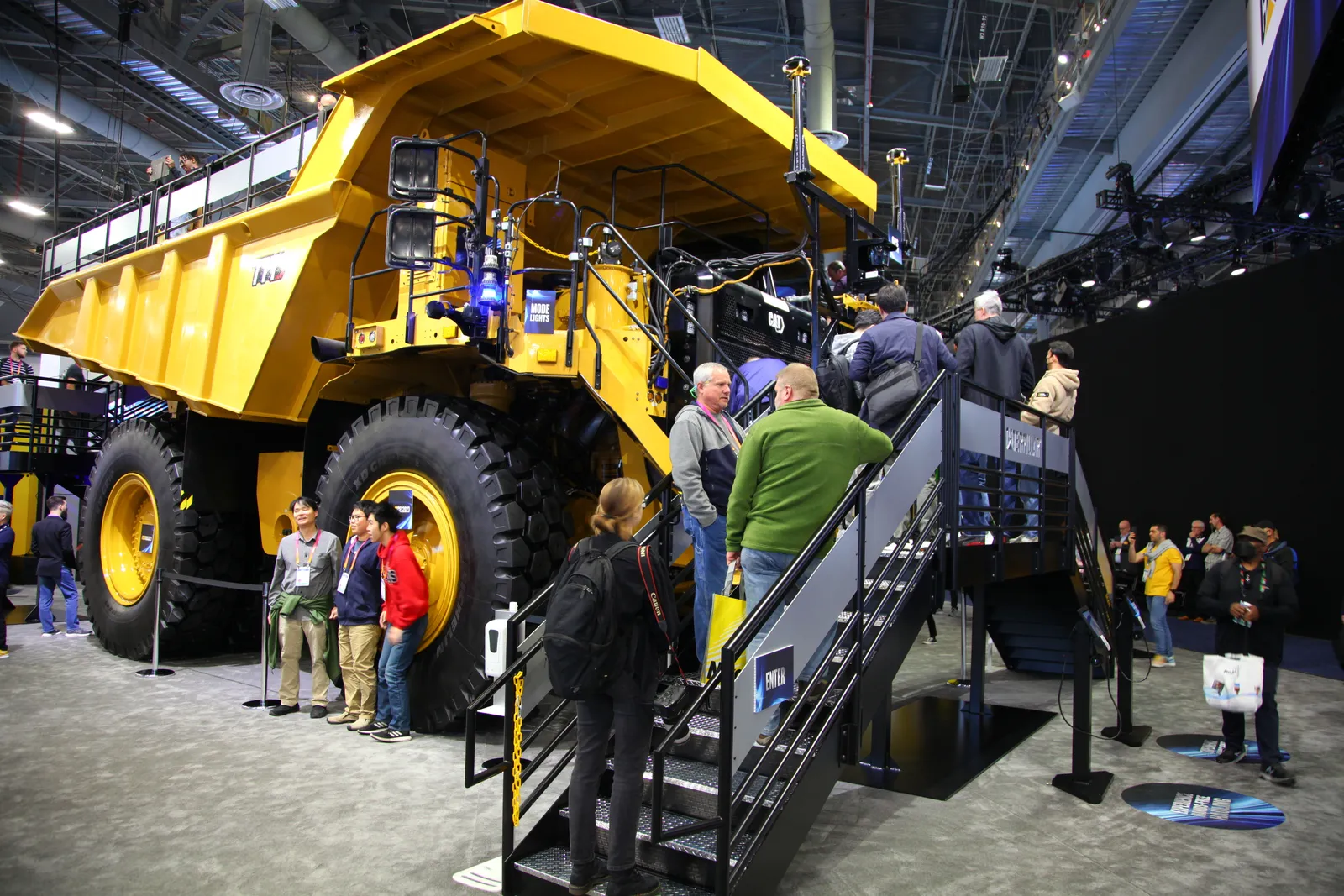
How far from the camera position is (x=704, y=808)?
3670 mm

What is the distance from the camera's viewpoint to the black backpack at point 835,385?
5680mm

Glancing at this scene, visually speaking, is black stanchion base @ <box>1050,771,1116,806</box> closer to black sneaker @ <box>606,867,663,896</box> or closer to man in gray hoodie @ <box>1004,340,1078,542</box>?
man in gray hoodie @ <box>1004,340,1078,542</box>

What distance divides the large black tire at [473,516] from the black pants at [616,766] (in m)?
1.89

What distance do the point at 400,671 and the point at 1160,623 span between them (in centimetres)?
852

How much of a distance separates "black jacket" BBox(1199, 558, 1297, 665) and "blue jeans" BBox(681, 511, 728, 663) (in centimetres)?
372

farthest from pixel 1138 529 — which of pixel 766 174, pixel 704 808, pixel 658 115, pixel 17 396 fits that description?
pixel 17 396

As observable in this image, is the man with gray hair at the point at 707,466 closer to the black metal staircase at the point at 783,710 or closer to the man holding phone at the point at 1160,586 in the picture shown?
the black metal staircase at the point at 783,710

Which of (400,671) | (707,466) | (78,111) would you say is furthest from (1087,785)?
(78,111)

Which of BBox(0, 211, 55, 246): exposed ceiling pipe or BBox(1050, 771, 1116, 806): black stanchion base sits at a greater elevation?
BBox(0, 211, 55, 246): exposed ceiling pipe

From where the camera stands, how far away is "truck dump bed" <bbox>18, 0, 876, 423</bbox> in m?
5.20

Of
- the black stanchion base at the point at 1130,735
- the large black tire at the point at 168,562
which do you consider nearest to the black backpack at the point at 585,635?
the black stanchion base at the point at 1130,735

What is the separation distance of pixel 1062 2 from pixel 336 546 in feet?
34.5

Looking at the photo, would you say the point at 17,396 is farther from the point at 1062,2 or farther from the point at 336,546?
the point at 1062,2

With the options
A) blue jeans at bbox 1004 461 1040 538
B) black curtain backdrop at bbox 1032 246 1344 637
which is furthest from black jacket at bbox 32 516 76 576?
black curtain backdrop at bbox 1032 246 1344 637
